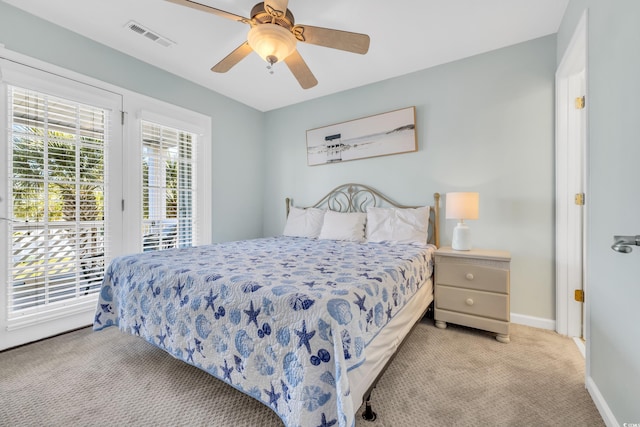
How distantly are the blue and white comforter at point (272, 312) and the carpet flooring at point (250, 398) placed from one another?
0.73ft

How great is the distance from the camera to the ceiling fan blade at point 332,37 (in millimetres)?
1747

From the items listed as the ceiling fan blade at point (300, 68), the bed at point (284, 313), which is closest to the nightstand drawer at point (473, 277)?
the bed at point (284, 313)

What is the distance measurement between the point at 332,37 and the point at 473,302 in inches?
91.5

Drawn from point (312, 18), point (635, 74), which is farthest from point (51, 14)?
point (635, 74)

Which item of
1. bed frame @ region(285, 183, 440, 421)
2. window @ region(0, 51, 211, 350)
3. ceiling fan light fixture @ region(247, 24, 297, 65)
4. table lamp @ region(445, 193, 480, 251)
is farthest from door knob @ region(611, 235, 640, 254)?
window @ region(0, 51, 211, 350)

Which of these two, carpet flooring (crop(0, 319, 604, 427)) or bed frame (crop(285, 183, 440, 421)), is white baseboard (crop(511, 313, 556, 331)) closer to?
carpet flooring (crop(0, 319, 604, 427))

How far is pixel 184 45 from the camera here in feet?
8.37

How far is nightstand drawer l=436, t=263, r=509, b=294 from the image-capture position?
84.0 inches

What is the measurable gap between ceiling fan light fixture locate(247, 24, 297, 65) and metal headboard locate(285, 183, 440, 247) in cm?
188

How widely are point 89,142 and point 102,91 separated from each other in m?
0.51

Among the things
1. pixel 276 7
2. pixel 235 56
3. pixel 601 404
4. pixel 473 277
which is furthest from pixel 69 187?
pixel 601 404

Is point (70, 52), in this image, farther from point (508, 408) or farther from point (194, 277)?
point (508, 408)

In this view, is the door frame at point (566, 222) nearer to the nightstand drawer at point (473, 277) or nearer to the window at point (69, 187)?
the nightstand drawer at point (473, 277)

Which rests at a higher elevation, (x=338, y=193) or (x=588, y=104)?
(x=588, y=104)
